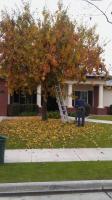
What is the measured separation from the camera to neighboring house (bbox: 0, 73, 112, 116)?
4028 centimetres

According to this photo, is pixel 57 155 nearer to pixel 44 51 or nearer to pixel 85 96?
pixel 44 51

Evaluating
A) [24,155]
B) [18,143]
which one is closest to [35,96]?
[18,143]

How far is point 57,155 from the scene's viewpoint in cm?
1578

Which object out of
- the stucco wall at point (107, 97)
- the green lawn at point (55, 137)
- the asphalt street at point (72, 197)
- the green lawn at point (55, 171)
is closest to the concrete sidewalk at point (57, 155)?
the green lawn at point (55, 171)

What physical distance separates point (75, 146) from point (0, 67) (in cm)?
1412

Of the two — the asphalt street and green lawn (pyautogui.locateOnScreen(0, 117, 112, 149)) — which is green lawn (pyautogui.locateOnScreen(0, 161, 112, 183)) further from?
green lawn (pyautogui.locateOnScreen(0, 117, 112, 149))

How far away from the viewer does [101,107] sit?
44.7 m

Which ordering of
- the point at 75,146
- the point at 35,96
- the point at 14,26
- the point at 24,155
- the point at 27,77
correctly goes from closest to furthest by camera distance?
the point at 24,155, the point at 75,146, the point at 27,77, the point at 14,26, the point at 35,96

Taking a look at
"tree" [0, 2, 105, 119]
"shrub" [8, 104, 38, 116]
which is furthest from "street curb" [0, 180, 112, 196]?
"shrub" [8, 104, 38, 116]

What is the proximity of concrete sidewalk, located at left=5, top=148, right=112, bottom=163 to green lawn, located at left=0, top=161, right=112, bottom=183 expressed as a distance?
0.92 meters

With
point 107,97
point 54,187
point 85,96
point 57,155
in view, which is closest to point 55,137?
point 57,155

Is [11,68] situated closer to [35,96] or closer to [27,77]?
[27,77]

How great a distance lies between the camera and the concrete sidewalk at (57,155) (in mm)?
14969

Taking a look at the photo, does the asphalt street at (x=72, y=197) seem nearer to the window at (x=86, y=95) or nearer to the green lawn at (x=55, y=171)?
the green lawn at (x=55, y=171)
